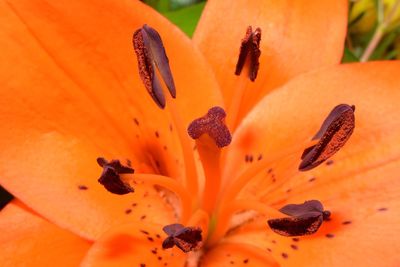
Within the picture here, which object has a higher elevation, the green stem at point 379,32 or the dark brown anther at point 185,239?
the green stem at point 379,32

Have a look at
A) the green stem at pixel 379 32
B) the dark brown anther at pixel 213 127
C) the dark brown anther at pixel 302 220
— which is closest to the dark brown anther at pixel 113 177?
the dark brown anther at pixel 213 127

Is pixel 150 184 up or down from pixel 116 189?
up

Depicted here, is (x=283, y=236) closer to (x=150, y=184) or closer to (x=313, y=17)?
(x=150, y=184)

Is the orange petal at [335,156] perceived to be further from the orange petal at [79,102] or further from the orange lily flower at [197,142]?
the orange petal at [79,102]

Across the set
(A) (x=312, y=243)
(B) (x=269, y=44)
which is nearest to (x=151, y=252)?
(A) (x=312, y=243)

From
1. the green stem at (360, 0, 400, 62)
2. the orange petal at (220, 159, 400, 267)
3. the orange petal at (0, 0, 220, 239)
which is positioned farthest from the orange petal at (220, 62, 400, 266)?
the green stem at (360, 0, 400, 62)
